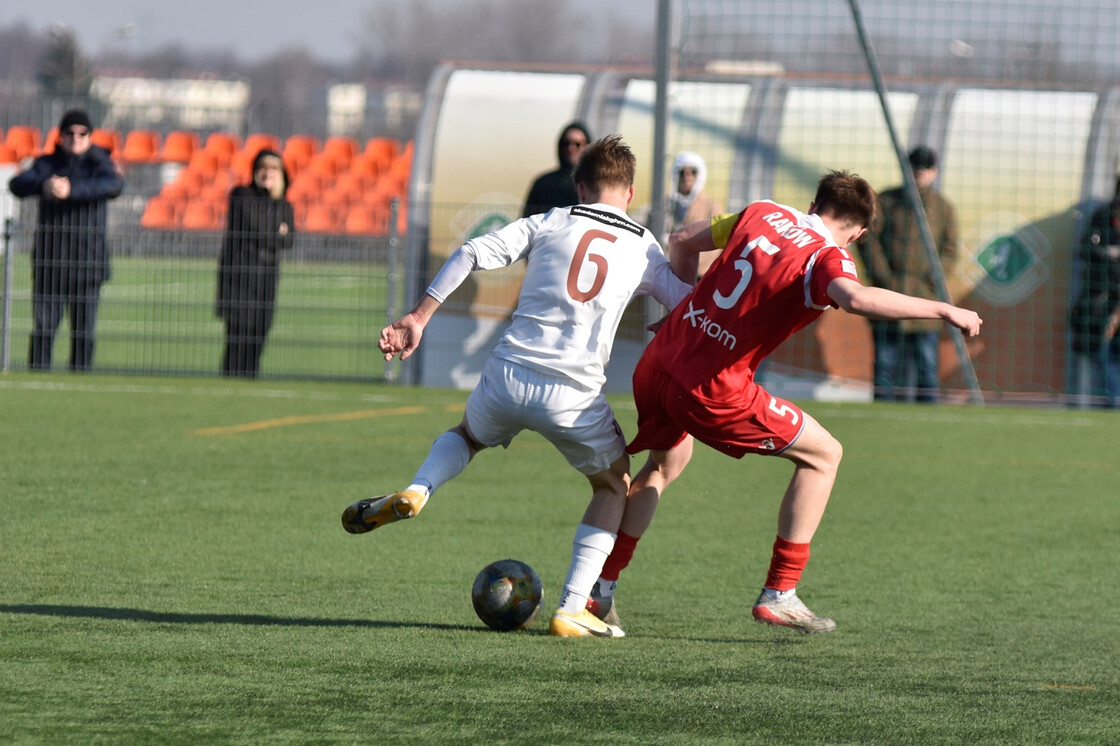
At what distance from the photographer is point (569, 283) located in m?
5.06

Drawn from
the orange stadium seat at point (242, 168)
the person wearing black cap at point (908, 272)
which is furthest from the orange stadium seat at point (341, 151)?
the person wearing black cap at point (908, 272)

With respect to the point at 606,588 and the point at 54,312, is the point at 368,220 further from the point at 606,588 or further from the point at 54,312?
the point at 606,588

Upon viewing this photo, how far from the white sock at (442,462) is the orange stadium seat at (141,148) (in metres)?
35.5

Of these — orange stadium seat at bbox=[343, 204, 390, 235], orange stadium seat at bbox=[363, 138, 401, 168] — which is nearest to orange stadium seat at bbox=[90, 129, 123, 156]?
orange stadium seat at bbox=[363, 138, 401, 168]

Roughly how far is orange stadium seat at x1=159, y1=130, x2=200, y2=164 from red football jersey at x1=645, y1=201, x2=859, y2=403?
35800 millimetres

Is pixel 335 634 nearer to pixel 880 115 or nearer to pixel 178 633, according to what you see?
pixel 178 633

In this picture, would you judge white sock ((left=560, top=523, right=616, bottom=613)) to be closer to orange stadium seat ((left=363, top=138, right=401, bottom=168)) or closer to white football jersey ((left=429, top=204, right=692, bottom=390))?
white football jersey ((left=429, top=204, right=692, bottom=390))

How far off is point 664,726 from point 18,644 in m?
1.89

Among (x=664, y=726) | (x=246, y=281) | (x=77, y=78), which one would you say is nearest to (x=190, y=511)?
(x=664, y=726)

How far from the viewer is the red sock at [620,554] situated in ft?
17.7

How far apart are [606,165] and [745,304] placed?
647mm

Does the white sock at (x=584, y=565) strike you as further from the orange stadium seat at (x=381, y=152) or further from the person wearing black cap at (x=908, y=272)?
the orange stadium seat at (x=381, y=152)

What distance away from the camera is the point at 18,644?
4562mm

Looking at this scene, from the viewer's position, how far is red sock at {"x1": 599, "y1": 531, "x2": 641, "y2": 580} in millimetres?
5391
